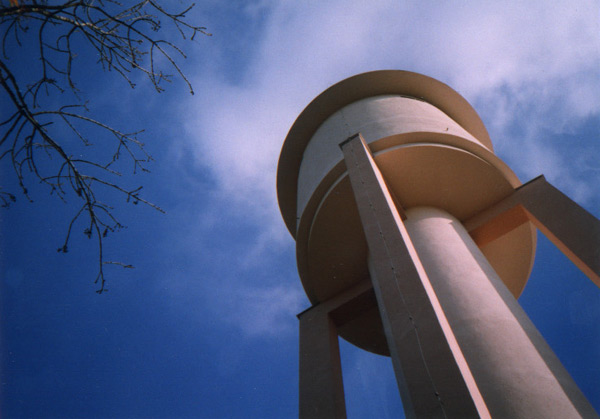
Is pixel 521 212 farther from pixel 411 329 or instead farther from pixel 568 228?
pixel 411 329

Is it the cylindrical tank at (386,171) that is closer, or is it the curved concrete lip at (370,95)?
the cylindrical tank at (386,171)

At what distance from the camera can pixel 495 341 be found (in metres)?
4.39

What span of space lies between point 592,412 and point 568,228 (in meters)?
2.63

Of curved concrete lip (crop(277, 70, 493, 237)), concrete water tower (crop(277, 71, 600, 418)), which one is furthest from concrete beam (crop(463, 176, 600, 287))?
curved concrete lip (crop(277, 70, 493, 237))

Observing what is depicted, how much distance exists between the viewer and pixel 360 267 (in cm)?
758

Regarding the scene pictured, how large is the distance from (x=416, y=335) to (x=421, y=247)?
11.6ft

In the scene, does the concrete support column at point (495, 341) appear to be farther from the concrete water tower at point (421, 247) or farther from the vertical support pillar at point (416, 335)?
the vertical support pillar at point (416, 335)

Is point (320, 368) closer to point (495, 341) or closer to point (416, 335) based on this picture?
point (495, 341)

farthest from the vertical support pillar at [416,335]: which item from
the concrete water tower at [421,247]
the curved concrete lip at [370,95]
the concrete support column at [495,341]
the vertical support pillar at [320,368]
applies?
the curved concrete lip at [370,95]

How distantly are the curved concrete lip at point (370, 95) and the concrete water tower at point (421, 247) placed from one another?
0.03 m

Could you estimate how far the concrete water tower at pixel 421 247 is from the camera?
2998 millimetres

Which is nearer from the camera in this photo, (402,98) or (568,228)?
(568,228)

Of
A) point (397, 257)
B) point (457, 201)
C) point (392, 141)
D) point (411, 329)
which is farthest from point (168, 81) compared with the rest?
point (457, 201)

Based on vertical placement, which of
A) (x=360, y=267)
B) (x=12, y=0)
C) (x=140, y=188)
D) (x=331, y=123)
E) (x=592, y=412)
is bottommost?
(x=592, y=412)
